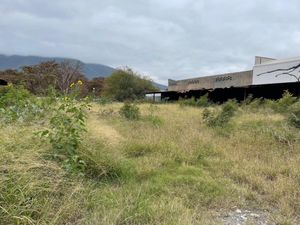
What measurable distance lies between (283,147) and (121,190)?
4744 millimetres

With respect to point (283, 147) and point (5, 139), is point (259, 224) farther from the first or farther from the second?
point (283, 147)

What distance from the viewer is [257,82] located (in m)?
35.4

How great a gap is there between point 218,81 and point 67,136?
1611 inches

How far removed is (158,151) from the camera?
6875 millimetres

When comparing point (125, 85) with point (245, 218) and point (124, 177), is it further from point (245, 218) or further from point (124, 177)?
point (245, 218)

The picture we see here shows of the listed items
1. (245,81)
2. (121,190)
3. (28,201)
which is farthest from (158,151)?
(245,81)

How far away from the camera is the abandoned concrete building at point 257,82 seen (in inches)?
1107

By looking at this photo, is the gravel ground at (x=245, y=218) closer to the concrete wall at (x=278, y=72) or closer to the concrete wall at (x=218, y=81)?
the concrete wall at (x=278, y=72)

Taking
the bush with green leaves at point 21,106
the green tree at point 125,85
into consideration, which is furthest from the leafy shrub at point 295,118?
the green tree at point 125,85

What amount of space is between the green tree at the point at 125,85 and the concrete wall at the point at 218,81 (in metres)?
6.40

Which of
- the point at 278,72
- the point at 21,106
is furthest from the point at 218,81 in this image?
the point at 21,106

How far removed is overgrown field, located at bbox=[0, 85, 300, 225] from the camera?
347cm

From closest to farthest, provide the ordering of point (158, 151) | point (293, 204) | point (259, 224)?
point (259, 224) → point (293, 204) → point (158, 151)

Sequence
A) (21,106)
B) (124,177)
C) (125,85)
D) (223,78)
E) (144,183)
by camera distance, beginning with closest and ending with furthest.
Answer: (144,183) → (124,177) → (21,106) → (223,78) → (125,85)
